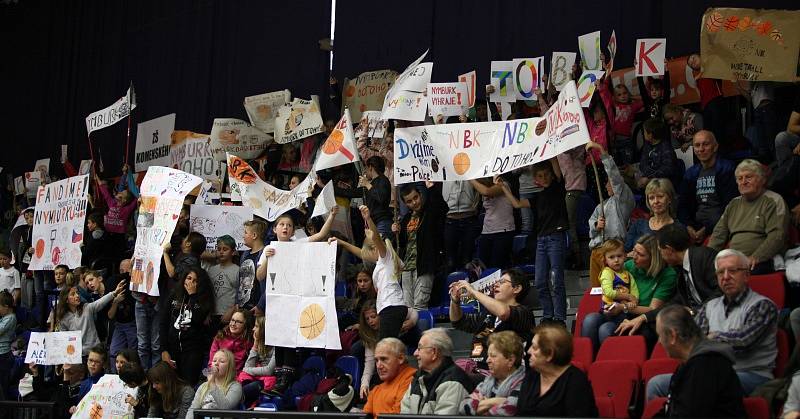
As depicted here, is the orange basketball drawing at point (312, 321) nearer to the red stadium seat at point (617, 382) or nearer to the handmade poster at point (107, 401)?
the handmade poster at point (107, 401)

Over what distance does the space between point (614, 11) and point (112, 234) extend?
7.12m

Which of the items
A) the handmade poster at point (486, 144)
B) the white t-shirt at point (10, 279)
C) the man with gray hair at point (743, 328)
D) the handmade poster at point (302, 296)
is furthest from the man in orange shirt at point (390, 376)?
the white t-shirt at point (10, 279)

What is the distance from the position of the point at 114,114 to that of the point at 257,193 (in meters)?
3.65

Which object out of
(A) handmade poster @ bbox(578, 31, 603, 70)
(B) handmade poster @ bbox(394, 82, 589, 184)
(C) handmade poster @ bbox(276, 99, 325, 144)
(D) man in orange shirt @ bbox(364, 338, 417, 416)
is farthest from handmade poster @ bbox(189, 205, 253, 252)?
(D) man in orange shirt @ bbox(364, 338, 417, 416)

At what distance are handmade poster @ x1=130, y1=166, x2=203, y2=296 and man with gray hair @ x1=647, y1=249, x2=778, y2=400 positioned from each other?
Result: 6549 mm

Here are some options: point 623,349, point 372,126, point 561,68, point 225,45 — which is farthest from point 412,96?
point 225,45

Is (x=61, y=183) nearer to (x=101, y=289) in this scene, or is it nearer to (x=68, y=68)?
(x=101, y=289)

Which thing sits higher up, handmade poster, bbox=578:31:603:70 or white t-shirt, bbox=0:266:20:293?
handmade poster, bbox=578:31:603:70

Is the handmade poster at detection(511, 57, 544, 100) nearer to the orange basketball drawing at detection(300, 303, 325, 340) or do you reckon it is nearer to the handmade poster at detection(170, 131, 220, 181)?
the orange basketball drawing at detection(300, 303, 325, 340)

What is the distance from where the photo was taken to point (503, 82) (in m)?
12.6

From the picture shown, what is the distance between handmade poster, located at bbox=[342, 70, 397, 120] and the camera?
1507 centimetres

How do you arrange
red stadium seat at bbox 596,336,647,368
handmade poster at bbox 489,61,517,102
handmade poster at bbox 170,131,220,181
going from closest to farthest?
red stadium seat at bbox 596,336,647,368, handmade poster at bbox 489,61,517,102, handmade poster at bbox 170,131,220,181

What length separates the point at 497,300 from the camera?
8219 mm

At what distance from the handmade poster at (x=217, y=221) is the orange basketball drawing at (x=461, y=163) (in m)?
2.82
